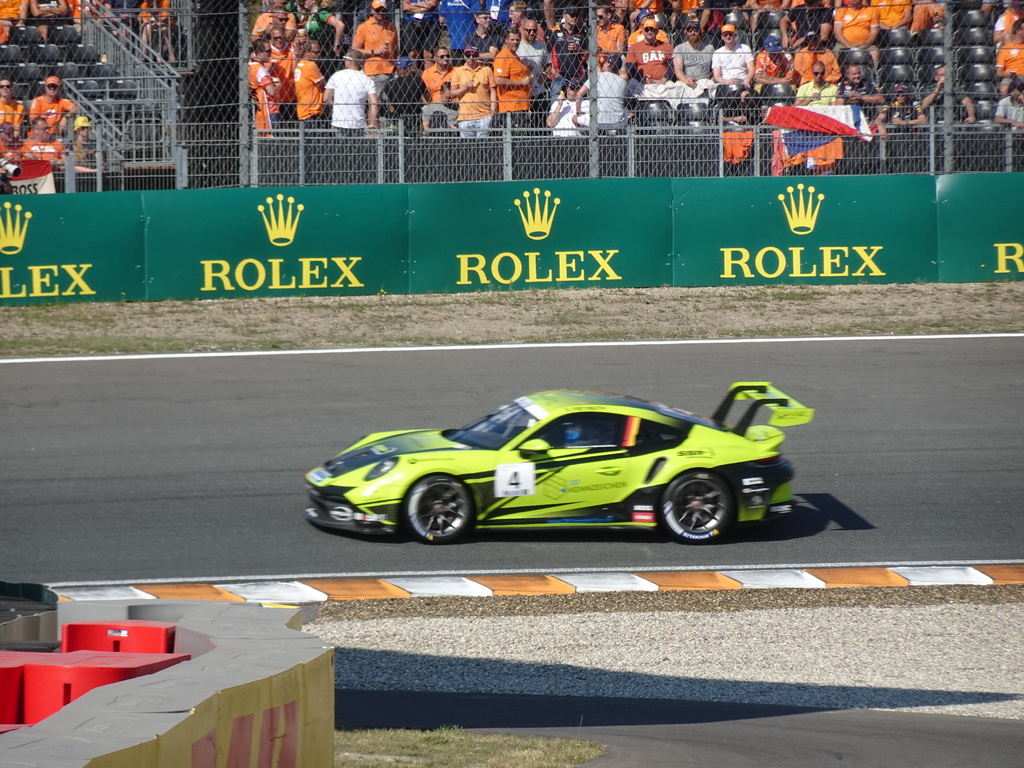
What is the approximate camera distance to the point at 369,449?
10.1 m

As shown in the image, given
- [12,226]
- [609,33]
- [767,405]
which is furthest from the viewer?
[609,33]

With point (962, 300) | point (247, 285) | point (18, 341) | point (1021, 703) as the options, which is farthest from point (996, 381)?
point (18, 341)

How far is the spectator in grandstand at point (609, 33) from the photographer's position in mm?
18109

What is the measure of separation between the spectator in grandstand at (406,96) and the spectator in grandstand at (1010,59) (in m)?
8.27

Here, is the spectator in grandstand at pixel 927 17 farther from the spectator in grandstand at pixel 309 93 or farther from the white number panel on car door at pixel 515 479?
the white number panel on car door at pixel 515 479

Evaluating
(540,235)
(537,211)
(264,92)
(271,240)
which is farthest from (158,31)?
(540,235)

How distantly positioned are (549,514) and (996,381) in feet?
22.1

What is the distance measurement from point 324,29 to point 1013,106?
10.0 metres

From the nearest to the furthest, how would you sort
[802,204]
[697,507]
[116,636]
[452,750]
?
1. [116,636]
2. [452,750]
3. [697,507]
4. [802,204]

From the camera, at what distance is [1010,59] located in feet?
59.2

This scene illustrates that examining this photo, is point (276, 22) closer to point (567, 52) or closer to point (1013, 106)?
point (567, 52)

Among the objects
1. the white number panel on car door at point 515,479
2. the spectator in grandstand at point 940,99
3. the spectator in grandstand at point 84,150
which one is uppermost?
the spectator in grandstand at point 940,99

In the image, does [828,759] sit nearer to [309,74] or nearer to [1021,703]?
[1021,703]

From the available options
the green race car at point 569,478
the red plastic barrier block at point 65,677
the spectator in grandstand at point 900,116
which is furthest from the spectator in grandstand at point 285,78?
the red plastic barrier block at point 65,677
